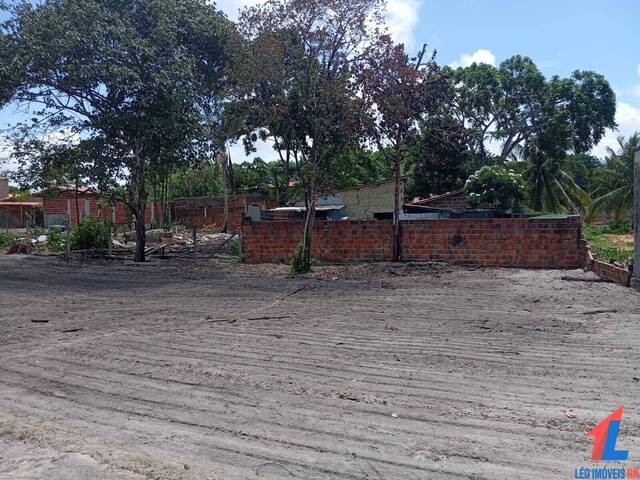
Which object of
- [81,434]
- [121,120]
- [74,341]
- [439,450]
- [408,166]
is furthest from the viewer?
[408,166]

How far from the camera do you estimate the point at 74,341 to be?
7.87 meters

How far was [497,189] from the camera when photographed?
906 inches

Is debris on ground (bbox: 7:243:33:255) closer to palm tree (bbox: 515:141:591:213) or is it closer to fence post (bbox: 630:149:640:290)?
fence post (bbox: 630:149:640:290)

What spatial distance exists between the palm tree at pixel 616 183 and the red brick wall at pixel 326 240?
29060mm

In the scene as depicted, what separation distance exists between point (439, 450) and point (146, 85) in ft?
50.1

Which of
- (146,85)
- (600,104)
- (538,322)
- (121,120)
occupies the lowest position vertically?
(538,322)

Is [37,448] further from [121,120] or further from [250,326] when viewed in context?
[121,120]

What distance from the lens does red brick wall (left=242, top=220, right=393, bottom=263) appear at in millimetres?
18125

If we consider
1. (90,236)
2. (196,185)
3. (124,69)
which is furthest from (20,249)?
(196,185)

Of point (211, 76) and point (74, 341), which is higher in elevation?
point (211, 76)

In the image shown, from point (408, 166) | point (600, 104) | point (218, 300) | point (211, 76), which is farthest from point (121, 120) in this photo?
point (600, 104)

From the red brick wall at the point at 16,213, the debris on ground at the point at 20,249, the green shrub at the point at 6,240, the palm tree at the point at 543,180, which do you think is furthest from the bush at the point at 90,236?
the red brick wall at the point at 16,213

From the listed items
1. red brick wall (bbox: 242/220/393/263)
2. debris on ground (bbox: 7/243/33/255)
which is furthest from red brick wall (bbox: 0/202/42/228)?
red brick wall (bbox: 242/220/393/263)

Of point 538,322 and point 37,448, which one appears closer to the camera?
point 37,448
